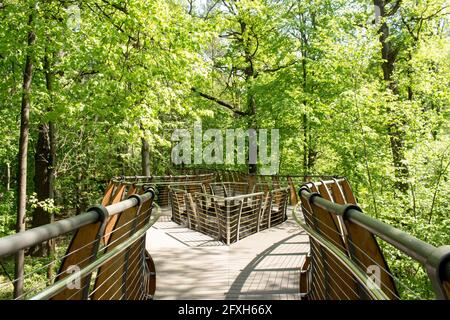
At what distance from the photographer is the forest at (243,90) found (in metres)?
9.95

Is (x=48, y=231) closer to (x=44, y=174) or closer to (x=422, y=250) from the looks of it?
(x=422, y=250)

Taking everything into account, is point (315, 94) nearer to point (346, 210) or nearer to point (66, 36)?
point (66, 36)

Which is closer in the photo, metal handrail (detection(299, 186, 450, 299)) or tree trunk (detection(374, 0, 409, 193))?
metal handrail (detection(299, 186, 450, 299))

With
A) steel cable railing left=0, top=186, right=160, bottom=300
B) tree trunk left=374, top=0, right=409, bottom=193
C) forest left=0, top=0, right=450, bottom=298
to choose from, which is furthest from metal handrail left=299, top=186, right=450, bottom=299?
tree trunk left=374, top=0, right=409, bottom=193

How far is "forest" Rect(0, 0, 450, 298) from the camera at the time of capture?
9.95 metres

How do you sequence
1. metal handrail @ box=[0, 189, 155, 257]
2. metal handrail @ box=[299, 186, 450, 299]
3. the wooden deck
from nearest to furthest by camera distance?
metal handrail @ box=[299, 186, 450, 299] → metal handrail @ box=[0, 189, 155, 257] → the wooden deck

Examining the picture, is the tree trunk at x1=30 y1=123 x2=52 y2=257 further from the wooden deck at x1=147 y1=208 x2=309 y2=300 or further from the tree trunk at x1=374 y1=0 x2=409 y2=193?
the tree trunk at x1=374 y1=0 x2=409 y2=193

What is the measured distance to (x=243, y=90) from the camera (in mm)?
20875

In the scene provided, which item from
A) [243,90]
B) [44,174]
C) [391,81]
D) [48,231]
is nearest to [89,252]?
[48,231]

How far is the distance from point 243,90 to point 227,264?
14696 millimetres

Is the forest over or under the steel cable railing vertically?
over

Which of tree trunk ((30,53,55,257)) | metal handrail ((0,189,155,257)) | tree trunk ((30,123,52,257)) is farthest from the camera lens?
tree trunk ((30,123,52,257))

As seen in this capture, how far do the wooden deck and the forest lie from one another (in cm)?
298
